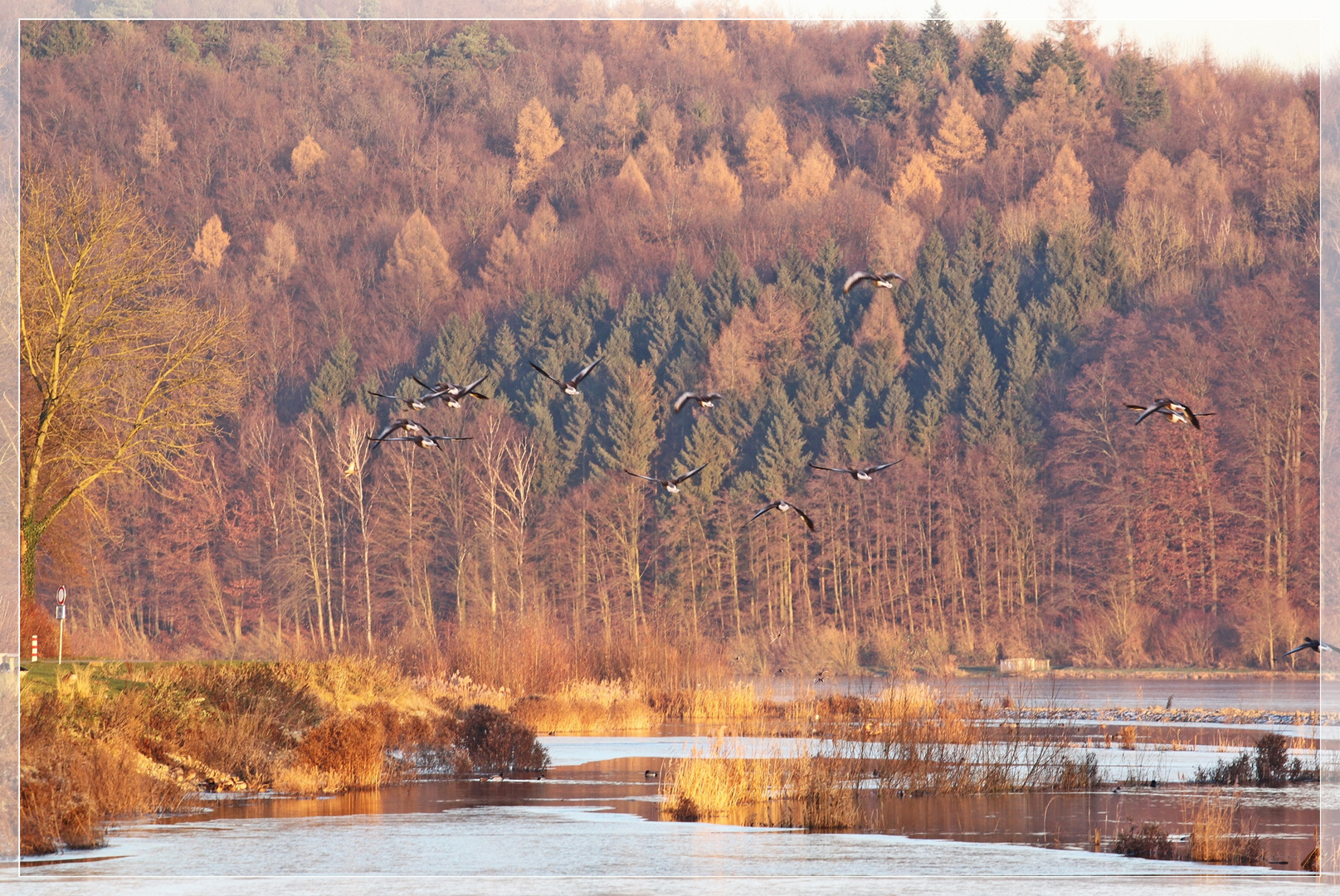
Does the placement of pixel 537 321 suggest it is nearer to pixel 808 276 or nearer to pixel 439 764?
pixel 808 276

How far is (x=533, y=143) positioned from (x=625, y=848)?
166ft

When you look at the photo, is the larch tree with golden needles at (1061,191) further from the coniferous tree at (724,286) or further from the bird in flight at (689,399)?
the bird in flight at (689,399)

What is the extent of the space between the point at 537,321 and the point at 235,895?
47485mm

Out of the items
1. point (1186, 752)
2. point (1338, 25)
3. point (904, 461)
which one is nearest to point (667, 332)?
point (904, 461)

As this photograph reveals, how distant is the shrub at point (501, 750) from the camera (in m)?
23.8

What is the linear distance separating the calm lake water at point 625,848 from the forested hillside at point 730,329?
27.7 meters

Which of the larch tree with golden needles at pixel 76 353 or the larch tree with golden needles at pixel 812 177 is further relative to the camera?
the larch tree with golden needles at pixel 812 177

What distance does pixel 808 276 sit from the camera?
62.3 metres

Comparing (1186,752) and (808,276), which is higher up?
(808,276)

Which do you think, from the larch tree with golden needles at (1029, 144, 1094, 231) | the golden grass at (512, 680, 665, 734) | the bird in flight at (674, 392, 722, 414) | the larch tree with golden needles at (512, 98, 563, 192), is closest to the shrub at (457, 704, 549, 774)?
the golden grass at (512, 680, 665, 734)

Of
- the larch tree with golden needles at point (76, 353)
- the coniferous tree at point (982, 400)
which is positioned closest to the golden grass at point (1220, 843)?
the larch tree with golden needles at point (76, 353)

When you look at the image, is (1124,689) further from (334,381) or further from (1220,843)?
(334,381)

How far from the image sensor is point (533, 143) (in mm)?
64875

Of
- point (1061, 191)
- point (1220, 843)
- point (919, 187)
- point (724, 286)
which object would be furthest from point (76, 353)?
point (1061, 191)
